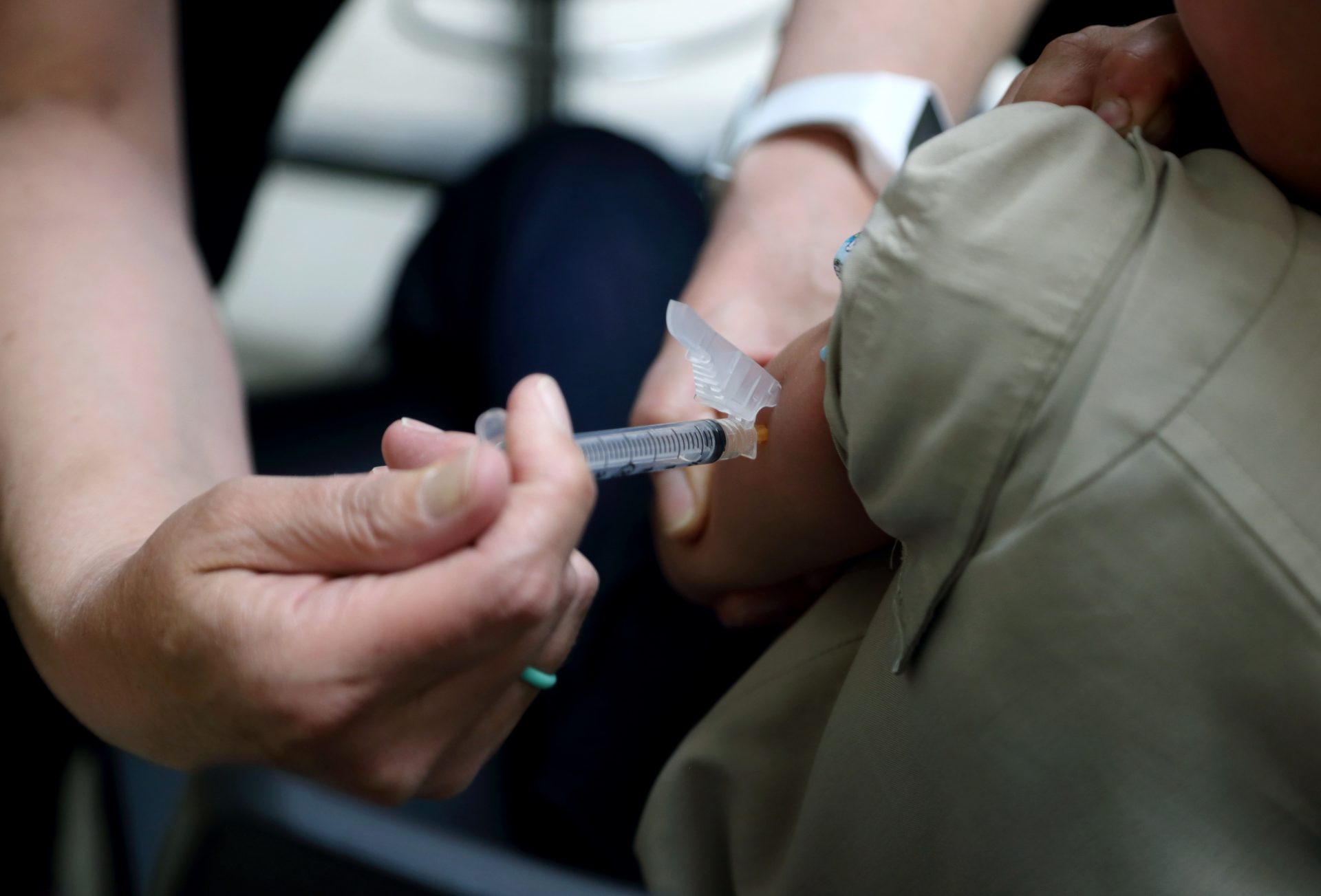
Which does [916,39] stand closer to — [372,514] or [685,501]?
[685,501]

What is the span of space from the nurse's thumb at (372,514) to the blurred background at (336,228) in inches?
3.9

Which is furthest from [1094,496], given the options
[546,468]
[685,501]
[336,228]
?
[336,228]

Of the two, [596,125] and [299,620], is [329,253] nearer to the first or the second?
[596,125]

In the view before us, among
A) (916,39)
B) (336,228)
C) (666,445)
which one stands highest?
(916,39)

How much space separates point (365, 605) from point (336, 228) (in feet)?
5.76

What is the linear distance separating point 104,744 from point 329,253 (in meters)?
1.38

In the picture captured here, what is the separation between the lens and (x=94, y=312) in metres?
0.64

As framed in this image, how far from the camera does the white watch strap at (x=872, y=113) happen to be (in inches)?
29.7

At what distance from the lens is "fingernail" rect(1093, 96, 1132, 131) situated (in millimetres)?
447

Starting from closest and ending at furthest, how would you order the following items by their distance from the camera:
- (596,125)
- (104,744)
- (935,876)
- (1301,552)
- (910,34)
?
(1301,552), (935,876), (104,744), (910,34), (596,125)

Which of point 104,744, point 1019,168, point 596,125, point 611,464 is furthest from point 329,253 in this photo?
point 1019,168

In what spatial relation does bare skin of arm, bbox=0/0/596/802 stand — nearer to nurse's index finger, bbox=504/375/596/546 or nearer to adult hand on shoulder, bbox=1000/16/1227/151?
nurse's index finger, bbox=504/375/596/546

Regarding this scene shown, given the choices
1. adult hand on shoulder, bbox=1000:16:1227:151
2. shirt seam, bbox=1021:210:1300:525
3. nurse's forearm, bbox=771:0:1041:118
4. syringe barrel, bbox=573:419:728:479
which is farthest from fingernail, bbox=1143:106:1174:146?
nurse's forearm, bbox=771:0:1041:118

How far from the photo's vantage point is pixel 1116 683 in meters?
0.36
